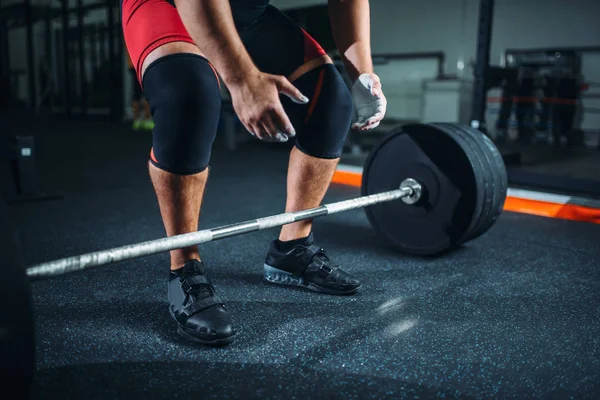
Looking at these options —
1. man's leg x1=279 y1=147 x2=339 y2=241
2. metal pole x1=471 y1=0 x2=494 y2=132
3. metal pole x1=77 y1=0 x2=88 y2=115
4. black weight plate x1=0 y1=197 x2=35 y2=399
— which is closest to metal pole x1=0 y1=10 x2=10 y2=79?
metal pole x1=77 y1=0 x2=88 y2=115

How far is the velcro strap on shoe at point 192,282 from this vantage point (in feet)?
3.39

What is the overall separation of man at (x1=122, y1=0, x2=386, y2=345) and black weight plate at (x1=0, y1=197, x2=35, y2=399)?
39 centimetres

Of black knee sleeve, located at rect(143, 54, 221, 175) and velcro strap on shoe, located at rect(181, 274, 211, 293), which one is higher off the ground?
black knee sleeve, located at rect(143, 54, 221, 175)

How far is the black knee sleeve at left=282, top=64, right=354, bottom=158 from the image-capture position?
3.89 feet

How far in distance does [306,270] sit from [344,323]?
22 cm

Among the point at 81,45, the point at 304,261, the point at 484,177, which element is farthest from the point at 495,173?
the point at 81,45

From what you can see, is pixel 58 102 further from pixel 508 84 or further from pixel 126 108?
pixel 508 84

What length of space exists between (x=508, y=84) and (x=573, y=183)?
11.2 ft

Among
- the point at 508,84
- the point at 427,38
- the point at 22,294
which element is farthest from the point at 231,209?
the point at 427,38

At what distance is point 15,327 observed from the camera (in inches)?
23.4

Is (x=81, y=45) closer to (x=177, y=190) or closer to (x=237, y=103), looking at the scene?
(x=177, y=190)

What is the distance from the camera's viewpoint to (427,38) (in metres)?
6.95

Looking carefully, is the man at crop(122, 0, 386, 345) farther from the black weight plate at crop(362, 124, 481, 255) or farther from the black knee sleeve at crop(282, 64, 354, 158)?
the black weight plate at crop(362, 124, 481, 255)

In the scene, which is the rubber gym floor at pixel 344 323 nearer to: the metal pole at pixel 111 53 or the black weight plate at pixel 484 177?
the black weight plate at pixel 484 177
